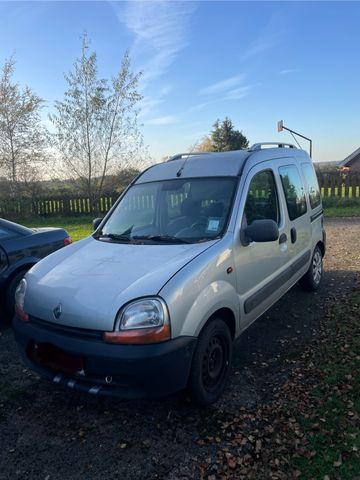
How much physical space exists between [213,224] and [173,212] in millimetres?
559

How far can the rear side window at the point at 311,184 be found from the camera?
17.8ft

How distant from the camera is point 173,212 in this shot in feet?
12.5

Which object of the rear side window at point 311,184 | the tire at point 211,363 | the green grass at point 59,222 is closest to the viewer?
the tire at point 211,363

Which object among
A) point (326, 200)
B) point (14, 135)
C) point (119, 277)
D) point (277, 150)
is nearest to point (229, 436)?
point (119, 277)

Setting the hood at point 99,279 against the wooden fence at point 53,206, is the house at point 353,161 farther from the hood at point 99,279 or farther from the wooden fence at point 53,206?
the hood at point 99,279

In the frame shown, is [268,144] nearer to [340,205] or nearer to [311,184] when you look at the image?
[311,184]

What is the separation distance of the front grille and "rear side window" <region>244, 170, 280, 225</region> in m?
1.78

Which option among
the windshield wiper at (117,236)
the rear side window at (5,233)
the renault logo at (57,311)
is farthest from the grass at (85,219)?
the renault logo at (57,311)

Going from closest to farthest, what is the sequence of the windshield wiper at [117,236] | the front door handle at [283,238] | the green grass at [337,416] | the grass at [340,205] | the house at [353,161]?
1. the green grass at [337,416]
2. the windshield wiper at [117,236]
3. the front door handle at [283,238]
4. the grass at [340,205]
5. the house at [353,161]

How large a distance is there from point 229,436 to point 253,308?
1246 millimetres

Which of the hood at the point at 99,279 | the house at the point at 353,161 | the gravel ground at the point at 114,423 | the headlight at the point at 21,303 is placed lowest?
the gravel ground at the point at 114,423

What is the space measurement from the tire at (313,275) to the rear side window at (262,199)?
170 centimetres

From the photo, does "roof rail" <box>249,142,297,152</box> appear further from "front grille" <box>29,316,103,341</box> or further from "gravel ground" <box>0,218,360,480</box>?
"front grille" <box>29,316,103,341</box>

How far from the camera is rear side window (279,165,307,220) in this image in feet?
14.9
